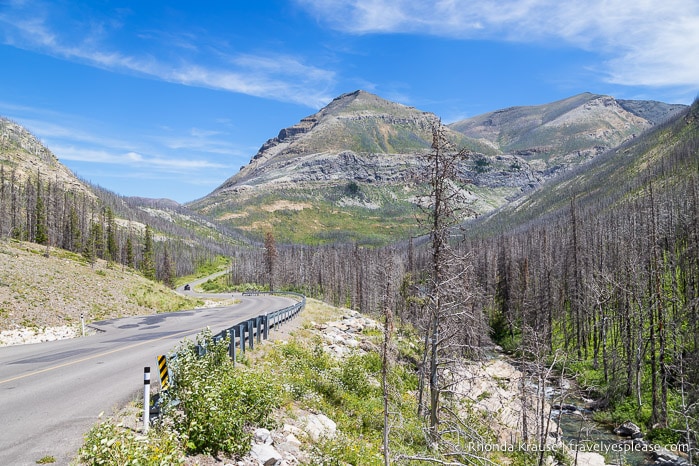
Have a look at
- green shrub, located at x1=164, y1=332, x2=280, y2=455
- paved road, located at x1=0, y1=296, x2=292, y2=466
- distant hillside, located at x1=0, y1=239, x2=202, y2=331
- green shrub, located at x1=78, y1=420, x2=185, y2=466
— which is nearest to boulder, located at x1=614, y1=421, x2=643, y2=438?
green shrub, located at x1=164, y1=332, x2=280, y2=455

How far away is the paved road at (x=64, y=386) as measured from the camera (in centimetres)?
759

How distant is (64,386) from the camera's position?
37.1ft

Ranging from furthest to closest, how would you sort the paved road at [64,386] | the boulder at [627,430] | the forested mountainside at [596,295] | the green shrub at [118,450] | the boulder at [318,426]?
the boulder at [627,430], the forested mountainside at [596,295], the boulder at [318,426], the paved road at [64,386], the green shrub at [118,450]

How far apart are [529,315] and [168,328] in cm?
5560

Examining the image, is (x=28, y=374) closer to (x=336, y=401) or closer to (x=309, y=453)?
(x=309, y=453)

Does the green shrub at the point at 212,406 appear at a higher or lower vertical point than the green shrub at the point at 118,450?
lower

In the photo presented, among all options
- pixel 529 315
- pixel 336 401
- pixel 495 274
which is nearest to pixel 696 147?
pixel 495 274

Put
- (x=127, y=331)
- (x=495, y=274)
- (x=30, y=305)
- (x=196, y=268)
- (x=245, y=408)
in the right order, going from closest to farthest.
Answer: (x=245, y=408) → (x=127, y=331) → (x=30, y=305) → (x=495, y=274) → (x=196, y=268)

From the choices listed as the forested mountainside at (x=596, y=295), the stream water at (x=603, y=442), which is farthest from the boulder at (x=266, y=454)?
the stream water at (x=603, y=442)

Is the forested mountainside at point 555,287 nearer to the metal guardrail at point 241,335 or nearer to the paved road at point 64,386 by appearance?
the metal guardrail at point 241,335

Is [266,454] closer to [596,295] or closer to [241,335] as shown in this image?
[241,335]

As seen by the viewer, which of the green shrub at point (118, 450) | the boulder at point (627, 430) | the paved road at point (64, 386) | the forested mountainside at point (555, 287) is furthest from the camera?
the boulder at point (627, 430)

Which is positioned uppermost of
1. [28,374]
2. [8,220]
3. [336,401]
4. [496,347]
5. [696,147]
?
[696,147]

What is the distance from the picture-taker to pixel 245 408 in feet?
33.0
